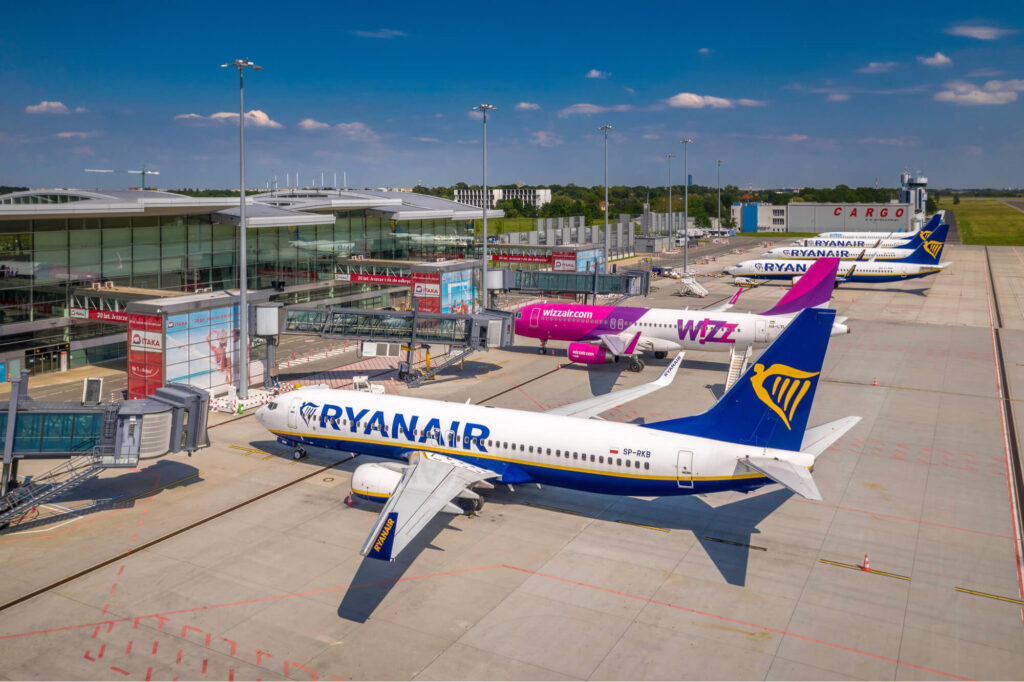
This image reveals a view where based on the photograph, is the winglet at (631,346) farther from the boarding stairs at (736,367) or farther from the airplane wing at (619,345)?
the boarding stairs at (736,367)

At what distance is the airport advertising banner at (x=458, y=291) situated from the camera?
2945 inches

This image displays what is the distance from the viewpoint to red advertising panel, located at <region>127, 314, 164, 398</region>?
47.2 metres

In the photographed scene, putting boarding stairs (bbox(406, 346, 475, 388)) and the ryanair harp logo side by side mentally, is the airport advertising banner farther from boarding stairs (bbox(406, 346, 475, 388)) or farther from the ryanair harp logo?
the ryanair harp logo

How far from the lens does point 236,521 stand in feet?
105

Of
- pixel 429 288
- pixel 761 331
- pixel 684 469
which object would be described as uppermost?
pixel 429 288

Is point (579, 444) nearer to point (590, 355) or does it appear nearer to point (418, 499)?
point (418, 499)

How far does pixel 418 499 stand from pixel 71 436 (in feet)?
50.5

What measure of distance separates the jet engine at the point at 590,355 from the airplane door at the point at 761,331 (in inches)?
445

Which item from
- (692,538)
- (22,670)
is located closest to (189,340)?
(22,670)

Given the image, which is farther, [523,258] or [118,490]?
[523,258]

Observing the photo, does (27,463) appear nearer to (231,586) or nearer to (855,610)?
(231,586)

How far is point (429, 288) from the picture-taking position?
74562mm

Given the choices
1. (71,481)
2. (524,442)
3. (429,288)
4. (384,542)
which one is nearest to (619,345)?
(429,288)

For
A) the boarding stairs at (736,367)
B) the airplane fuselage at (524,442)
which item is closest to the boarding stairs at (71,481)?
the airplane fuselage at (524,442)
